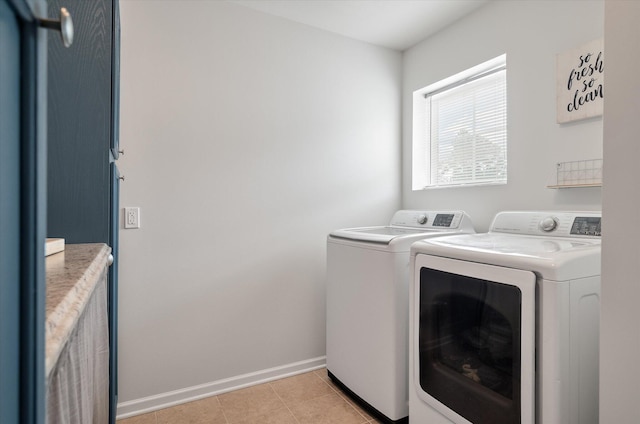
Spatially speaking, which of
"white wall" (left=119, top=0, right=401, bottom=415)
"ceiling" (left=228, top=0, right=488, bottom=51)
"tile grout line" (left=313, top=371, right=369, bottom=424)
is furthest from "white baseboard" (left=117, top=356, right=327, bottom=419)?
"ceiling" (left=228, top=0, right=488, bottom=51)

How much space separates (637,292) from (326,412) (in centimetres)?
162

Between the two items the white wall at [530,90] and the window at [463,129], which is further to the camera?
the window at [463,129]

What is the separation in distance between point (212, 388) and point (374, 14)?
2645 mm

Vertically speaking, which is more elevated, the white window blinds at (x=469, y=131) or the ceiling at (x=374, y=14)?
the ceiling at (x=374, y=14)

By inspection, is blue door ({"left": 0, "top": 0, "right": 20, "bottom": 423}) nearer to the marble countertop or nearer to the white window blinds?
the marble countertop

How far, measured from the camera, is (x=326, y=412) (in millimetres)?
1966

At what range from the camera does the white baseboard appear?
195 centimetres

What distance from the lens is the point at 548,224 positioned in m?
1.71

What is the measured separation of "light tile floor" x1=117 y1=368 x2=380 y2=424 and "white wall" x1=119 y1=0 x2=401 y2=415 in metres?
0.09

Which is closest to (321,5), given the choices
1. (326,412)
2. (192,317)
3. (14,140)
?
(192,317)

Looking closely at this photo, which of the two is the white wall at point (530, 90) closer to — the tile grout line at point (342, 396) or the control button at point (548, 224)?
the control button at point (548, 224)

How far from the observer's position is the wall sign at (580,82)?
5.42 ft

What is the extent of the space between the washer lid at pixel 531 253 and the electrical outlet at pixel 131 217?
1.51m

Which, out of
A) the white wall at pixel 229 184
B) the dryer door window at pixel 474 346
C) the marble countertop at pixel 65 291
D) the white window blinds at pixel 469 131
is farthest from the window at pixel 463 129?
the marble countertop at pixel 65 291
